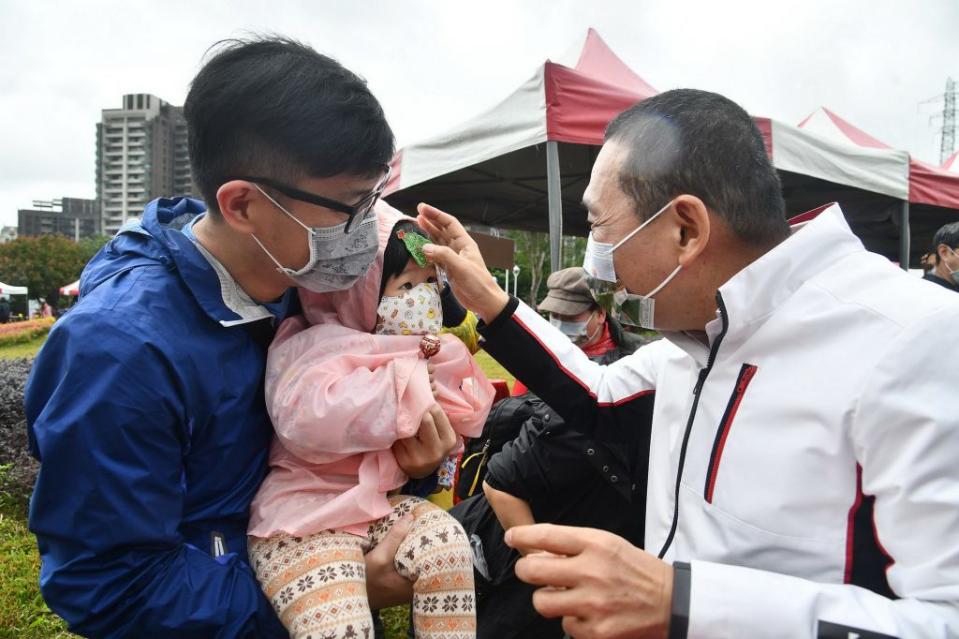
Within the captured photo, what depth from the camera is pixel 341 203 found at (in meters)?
1.66

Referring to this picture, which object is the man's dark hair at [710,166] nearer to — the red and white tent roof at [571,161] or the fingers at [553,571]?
the fingers at [553,571]

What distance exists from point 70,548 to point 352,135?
→ 3.86 ft

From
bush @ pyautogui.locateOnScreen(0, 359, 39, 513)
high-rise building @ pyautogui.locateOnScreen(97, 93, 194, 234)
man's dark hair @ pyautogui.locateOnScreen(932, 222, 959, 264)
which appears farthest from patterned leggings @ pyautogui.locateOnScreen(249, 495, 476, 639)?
high-rise building @ pyautogui.locateOnScreen(97, 93, 194, 234)

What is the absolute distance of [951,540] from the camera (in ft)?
3.23

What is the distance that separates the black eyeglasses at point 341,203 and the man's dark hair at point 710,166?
2.39 feet

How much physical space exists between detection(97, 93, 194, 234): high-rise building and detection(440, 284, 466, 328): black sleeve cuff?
112192mm

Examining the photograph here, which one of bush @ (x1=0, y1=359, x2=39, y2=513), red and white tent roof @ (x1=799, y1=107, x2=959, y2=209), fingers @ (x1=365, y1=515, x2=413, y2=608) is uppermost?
red and white tent roof @ (x1=799, y1=107, x2=959, y2=209)

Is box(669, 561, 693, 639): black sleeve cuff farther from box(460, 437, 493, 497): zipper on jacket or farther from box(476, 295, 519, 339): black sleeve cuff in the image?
box(460, 437, 493, 497): zipper on jacket

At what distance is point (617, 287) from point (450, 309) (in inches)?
31.3

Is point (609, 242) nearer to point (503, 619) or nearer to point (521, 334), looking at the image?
point (521, 334)

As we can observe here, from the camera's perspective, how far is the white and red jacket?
1012mm

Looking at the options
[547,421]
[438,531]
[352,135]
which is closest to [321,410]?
[438,531]

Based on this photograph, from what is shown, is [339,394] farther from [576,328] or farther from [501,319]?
[576,328]

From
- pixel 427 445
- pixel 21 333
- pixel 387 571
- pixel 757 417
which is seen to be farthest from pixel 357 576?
pixel 21 333
